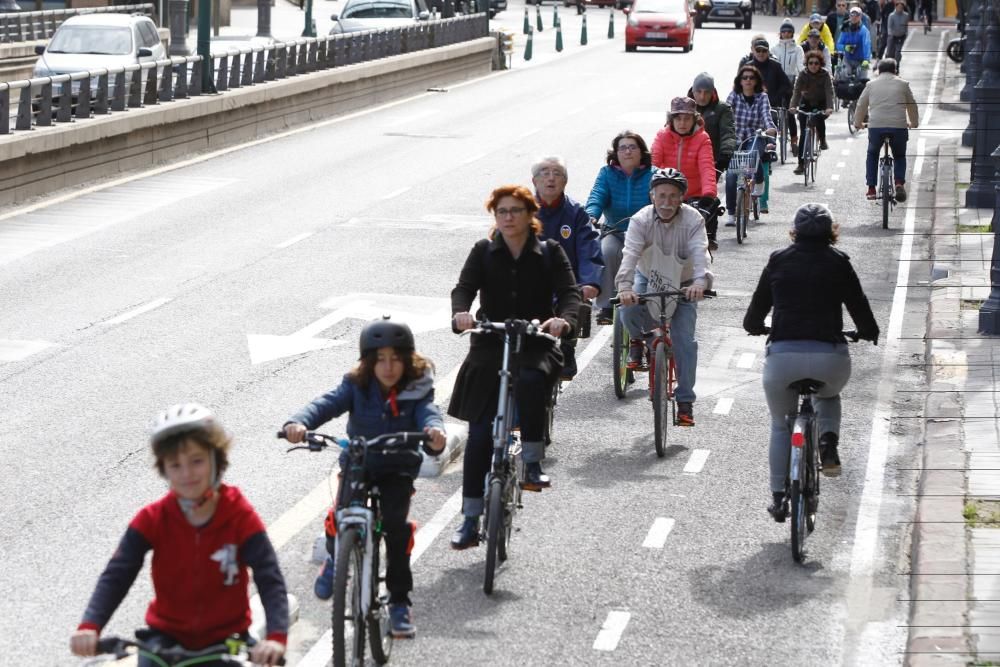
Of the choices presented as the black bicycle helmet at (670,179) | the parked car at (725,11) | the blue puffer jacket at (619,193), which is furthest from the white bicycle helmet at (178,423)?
the parked car at (725,11)

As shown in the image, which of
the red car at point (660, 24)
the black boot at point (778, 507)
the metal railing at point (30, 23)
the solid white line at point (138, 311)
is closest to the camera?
the black boot at point (778, 507)

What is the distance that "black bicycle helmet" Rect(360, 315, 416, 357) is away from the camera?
7.21 metres

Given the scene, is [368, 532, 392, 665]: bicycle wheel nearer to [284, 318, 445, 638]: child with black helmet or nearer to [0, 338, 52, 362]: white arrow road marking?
[284, 318, 445, 638]: child with black helmet

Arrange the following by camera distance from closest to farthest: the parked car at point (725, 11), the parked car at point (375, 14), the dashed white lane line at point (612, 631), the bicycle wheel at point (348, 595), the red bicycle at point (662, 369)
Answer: the bicycle wheel at point (348, 595), the dashed white lane line at point (612, 631), the red bicycle at point (662, 369), the parked car at point (375, 14), the parked car at point (725, 11)

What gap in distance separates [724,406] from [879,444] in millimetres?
1407

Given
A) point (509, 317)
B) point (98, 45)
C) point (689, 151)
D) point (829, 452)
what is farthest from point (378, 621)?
point (98, 45)

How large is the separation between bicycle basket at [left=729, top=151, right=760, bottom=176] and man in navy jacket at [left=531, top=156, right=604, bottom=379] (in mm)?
9063

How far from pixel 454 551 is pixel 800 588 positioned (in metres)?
1.74

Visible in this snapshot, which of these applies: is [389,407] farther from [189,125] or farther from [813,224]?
[189,125]

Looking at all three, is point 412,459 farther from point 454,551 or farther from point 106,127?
point 106,127

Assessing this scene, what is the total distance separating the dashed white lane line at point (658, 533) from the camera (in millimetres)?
9344

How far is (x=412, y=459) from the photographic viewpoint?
7.27 metres

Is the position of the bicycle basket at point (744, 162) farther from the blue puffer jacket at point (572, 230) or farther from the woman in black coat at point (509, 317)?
the woman in black coat at point (509, 317)

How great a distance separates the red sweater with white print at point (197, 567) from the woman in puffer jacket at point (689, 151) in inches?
383
